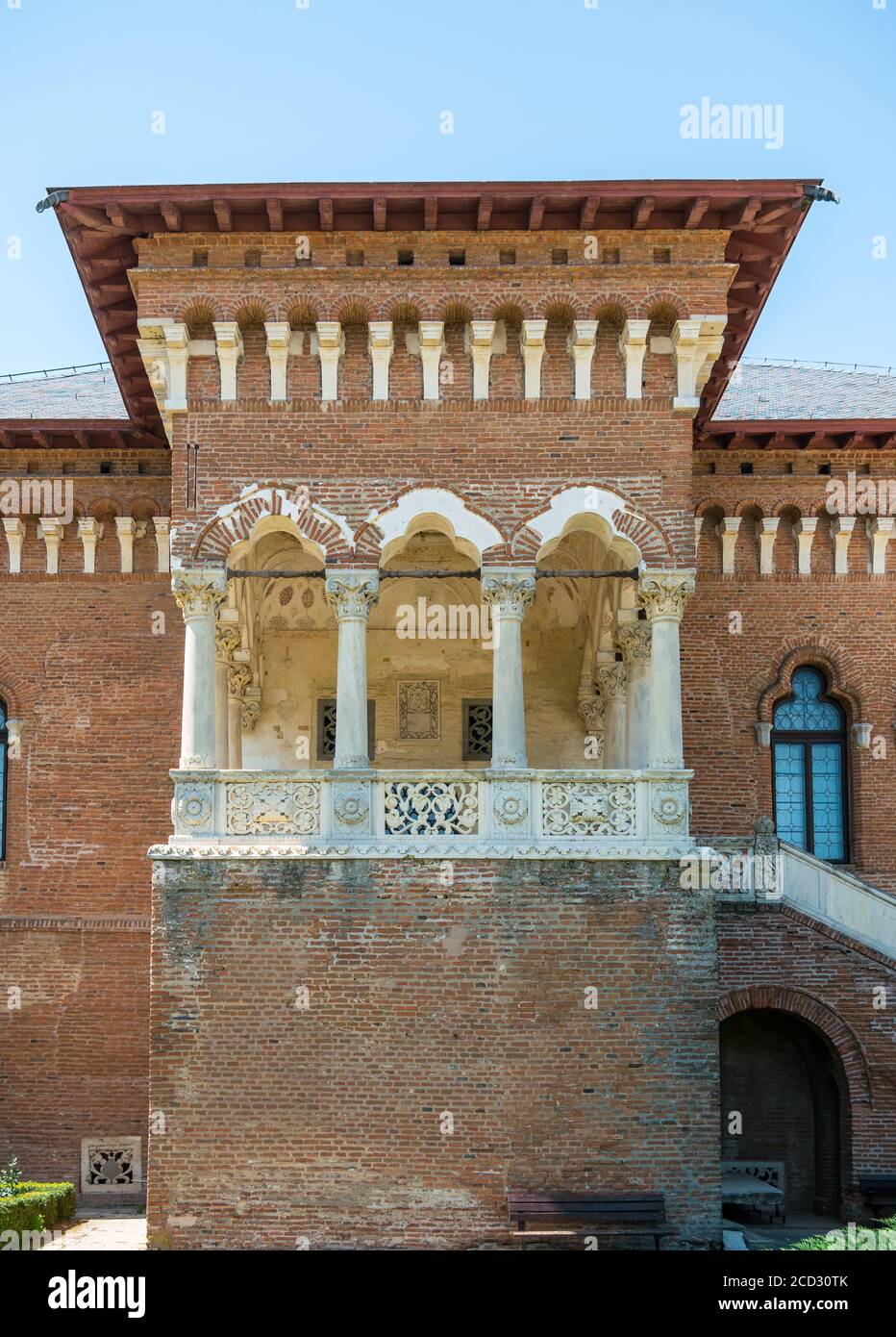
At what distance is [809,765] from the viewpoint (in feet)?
71.4

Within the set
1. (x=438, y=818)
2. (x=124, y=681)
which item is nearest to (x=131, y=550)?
(x=124, y=681)

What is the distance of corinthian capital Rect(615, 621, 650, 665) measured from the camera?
63.8 ft

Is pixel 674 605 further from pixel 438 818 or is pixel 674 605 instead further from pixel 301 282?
pixel 301 282

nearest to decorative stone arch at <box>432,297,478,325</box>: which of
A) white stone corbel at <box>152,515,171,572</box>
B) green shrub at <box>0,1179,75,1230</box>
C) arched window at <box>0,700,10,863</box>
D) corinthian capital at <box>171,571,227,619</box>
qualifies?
corinthian capital at <box>171,571,227,619</box>

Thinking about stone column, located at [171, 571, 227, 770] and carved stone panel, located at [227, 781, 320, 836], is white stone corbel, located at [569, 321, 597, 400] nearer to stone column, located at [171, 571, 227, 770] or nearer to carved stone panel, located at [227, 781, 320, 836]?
stone column, located at [171, 571, 227, 770]

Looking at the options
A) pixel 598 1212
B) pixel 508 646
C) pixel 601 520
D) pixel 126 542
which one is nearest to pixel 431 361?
pixel 601 520

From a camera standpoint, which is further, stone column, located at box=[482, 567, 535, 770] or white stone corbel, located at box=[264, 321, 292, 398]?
white stone corbel, located at box=[264, 321, 292, 398]

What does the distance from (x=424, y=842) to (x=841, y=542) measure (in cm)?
839

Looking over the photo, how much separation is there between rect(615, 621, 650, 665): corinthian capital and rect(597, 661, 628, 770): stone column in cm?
113

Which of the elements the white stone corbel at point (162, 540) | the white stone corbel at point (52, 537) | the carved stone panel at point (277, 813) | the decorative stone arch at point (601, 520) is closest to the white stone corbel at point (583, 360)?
the decorative stone arch at point (601, 520)

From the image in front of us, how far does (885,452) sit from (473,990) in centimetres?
997

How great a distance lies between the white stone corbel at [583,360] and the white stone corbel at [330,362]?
8.40 feet

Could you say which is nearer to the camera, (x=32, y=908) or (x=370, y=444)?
(x=370, y=444)
